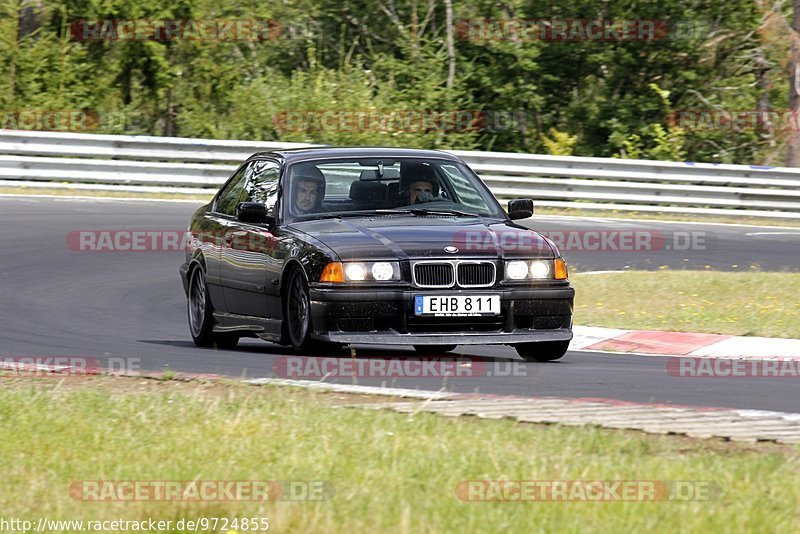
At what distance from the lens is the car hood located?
8.93 m

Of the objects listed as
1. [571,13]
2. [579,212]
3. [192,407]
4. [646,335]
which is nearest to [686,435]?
[192,407]

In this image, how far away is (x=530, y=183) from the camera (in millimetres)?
22422

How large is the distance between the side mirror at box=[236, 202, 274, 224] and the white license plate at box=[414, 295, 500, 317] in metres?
1.57

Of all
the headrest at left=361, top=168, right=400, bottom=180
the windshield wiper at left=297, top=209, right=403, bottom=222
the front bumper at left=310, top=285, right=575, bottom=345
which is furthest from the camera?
the headrest at left=361, top=168, right=400, bottom=180

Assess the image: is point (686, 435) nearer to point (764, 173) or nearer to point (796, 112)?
point (764, 173)

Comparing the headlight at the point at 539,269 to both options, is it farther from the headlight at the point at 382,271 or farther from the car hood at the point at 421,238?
the headlight at the point at 382,271

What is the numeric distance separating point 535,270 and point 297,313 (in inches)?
64.5

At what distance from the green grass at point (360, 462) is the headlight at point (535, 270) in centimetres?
230

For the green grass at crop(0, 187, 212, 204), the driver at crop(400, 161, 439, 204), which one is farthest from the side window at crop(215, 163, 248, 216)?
the green grass at crop(0, 187, 212, 204)

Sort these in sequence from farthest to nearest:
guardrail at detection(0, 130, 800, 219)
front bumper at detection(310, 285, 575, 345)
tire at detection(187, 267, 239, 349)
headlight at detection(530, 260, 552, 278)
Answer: guardrail at detection(0, 130, 800, 219) → tire at detection(187, 267, 239, 349) → headlight at detection(530, 260, 552, 278) → front bumper at detection(310, 285, 575, 345)

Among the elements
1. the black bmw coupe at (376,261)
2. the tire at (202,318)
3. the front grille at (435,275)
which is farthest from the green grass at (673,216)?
the front grille at (435,275)

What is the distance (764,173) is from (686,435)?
1738 cm

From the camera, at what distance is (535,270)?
9.21 metres

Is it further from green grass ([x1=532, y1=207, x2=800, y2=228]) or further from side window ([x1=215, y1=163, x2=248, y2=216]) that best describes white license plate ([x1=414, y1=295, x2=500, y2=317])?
green grass ([x1=532, y1=207, x2=800, y2=228])
